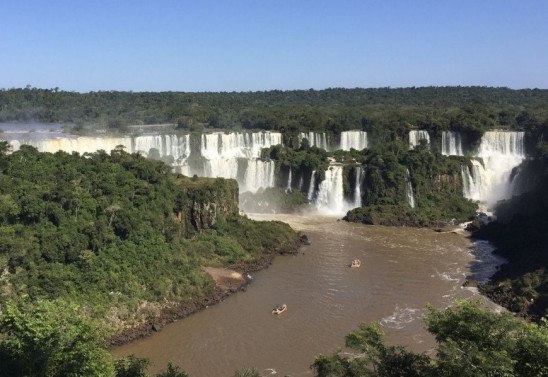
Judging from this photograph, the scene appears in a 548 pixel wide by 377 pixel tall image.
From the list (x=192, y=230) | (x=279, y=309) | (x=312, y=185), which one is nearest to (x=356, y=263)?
(x=279, y=309)

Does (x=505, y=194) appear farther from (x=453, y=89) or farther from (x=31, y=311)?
(x=453, y=89)

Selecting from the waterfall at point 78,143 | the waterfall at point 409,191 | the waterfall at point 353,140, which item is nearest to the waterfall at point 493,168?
the waterfall at point 409,191

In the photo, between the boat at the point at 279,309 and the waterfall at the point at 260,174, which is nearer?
the boat at the point at 279,309

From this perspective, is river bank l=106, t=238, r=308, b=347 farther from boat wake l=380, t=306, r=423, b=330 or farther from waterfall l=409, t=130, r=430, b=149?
waterfall l=409, t=130, r=430, b=149

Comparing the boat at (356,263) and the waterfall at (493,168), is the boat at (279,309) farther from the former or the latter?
the waterfall at (493,168)

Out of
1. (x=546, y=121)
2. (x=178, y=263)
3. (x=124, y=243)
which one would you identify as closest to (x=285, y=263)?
(x=178, y=263)

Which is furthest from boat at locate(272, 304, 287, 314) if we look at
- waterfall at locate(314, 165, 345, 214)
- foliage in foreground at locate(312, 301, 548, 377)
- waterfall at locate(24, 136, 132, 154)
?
waterfall at locate(314, 165, 345, 214)
